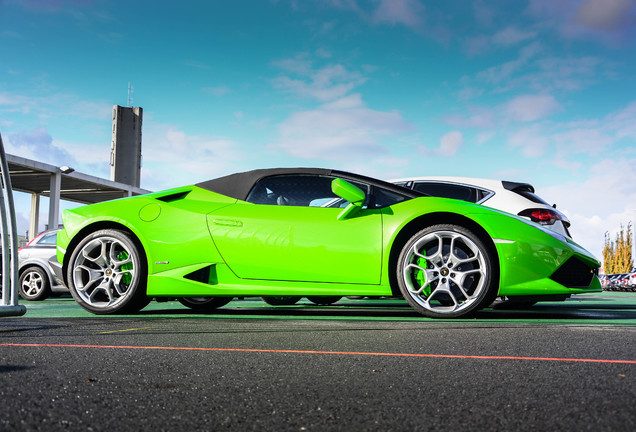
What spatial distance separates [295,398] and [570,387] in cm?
94

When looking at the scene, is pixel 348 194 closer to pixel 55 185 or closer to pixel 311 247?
pixel 311 247

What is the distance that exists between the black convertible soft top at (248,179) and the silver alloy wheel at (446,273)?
29.9 inches

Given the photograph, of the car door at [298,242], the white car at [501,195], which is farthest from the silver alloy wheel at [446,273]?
the white car at [501,195]

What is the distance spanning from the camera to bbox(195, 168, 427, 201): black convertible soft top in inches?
210

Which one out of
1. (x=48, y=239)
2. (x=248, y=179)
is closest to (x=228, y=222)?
(x=248, y=179)

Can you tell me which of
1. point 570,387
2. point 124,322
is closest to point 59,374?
point 570,387

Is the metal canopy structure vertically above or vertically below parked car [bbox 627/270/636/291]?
above

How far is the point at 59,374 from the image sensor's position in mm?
2244

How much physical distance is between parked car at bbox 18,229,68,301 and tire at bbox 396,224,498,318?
6.96m

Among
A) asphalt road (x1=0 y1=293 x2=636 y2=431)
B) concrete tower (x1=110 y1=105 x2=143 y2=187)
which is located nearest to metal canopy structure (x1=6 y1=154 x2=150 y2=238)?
asphalt road (x1=0 y1=293 x2=636 y2=431)

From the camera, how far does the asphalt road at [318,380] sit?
1.60 meters

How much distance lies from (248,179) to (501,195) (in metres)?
2.81

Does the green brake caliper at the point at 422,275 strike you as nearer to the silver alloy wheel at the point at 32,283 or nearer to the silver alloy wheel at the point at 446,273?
the silver alloy wheel at the point at 446,273

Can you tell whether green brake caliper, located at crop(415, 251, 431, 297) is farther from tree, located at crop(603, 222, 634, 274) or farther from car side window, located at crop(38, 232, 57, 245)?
tree, located at crop(603, 222, 634, 274)
